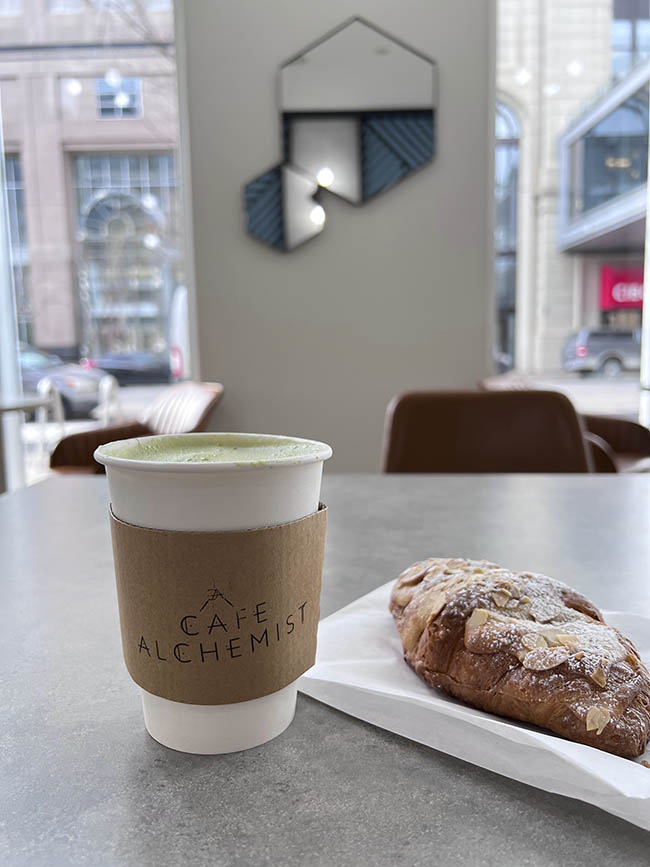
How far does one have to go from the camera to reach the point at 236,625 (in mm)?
395

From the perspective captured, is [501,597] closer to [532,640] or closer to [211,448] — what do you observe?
[532,640]

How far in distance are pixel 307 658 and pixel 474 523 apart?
0.58 meters

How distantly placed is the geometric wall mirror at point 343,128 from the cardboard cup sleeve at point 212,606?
3.24 m

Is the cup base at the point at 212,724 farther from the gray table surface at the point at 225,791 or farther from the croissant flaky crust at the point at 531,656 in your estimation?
the croissant flaky crust at the point at 531,656

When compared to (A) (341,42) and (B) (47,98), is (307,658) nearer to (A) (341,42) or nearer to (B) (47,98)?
(A) (341,42)

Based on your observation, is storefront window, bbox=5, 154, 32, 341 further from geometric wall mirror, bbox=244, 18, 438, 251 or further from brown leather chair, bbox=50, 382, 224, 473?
geometric wall mirror, bbox=244, 18, 438, 251

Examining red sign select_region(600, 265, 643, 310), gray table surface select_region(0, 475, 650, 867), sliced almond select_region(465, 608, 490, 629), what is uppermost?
red sign select_region(600, 265, 643, 310)

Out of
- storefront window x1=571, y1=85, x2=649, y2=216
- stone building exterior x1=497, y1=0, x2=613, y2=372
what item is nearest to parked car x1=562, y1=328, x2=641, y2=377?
stone building exterior x1=497, y1=0, x2=613, y2=372

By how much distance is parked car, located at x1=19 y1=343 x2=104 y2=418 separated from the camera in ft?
14.1

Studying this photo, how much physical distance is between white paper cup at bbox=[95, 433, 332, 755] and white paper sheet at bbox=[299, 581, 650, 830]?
55 millimetres

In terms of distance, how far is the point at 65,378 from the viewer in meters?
4.38

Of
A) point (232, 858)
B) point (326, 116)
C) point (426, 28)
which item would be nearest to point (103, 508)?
point (232, 858)

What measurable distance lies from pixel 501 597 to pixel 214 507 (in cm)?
21

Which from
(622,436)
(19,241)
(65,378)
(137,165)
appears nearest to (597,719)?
(622,436)
